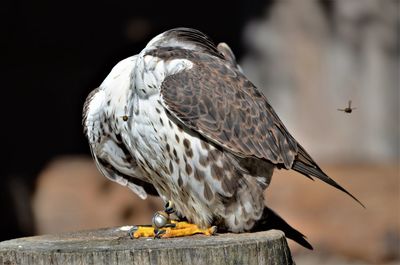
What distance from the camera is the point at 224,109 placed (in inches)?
192

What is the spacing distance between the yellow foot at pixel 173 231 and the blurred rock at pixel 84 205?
331 cm

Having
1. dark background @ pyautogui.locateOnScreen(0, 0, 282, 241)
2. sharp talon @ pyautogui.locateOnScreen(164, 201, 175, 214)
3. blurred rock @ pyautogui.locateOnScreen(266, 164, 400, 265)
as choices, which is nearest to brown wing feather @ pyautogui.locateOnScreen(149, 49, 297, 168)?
sharp talon @ pyautogui.locateOnScreen(164, 201, 175, 214)

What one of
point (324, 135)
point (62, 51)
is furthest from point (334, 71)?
point (62, 51)

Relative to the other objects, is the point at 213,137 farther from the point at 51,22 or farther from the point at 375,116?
the point at 51,22

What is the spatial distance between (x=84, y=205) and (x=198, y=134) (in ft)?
11.5

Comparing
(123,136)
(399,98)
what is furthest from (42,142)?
(123,136)

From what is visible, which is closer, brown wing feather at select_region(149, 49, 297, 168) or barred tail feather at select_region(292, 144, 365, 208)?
brown wing feather at select_region(149, 49, 297, 168)

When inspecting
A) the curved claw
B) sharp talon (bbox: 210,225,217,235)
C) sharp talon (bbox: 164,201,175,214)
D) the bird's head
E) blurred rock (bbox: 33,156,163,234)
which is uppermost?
the bird's head

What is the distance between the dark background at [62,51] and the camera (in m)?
10.4

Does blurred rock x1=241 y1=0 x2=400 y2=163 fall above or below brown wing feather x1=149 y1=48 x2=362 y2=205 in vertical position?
above

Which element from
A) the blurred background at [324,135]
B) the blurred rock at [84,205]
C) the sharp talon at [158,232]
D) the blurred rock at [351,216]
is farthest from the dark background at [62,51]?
the sharp talon at [158,232]

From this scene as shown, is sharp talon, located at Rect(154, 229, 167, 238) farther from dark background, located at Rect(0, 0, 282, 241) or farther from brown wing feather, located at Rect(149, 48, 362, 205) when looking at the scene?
dark background, located at Rect(0, 0, 282, 241)

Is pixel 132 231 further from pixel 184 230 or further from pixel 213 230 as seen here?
pixel 213 230

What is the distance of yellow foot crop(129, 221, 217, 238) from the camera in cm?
465
